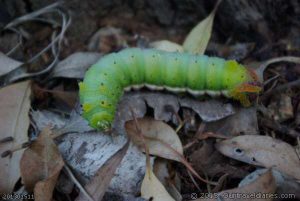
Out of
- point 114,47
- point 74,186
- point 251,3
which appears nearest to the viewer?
point 74,186

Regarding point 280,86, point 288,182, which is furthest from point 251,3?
point 288,182

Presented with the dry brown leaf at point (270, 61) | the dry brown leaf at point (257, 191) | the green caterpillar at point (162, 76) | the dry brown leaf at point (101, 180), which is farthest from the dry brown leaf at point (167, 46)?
the dry brown leaf at point (257, 191)

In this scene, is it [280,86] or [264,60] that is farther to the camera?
[264,60]

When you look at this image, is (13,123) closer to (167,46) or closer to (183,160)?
(183,160)

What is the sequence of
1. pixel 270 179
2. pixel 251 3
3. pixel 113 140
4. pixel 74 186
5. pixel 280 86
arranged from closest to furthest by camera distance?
pixel 270 179, pixel 74 186, pixel 113 140, pixel 280 86, pixel 251 3

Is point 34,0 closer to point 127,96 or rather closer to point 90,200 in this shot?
point 127,96

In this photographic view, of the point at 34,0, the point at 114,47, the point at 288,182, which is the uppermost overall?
the point at 34,0
